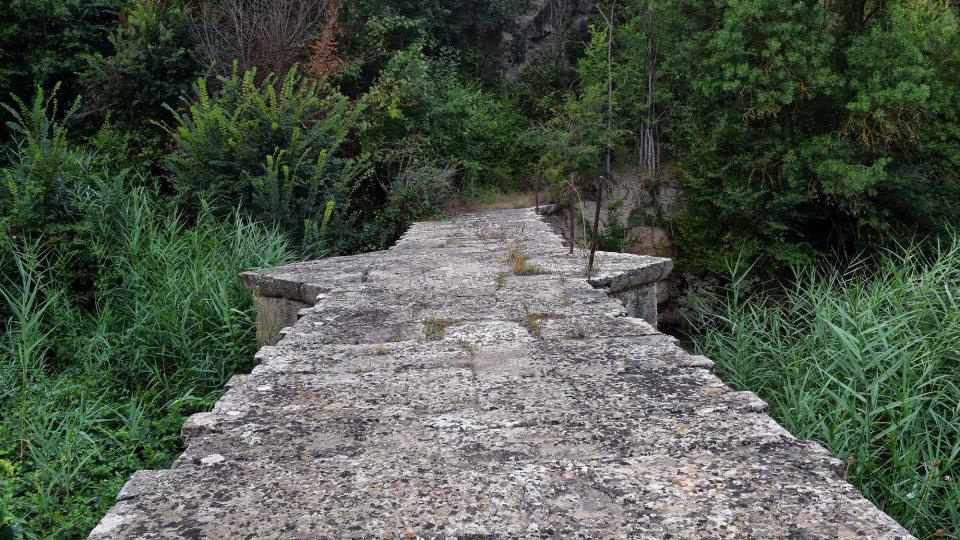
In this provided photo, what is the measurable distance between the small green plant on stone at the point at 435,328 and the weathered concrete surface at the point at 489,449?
0.05 feet

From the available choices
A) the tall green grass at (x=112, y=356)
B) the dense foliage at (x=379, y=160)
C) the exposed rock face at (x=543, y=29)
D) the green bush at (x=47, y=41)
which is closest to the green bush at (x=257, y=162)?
the dense foliage at (x=379, y=160)

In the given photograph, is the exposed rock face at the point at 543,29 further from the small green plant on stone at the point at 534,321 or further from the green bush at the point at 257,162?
the small green plant on stone at the point at 534,321

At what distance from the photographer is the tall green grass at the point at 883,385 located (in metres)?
2.75

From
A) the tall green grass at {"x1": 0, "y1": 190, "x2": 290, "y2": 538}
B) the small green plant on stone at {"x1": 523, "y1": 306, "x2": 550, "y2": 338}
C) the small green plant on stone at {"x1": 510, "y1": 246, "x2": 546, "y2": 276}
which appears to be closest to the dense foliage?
the tall green grass at {"x1": 0, "y1": 190, "x2": 290, "y2": 538}

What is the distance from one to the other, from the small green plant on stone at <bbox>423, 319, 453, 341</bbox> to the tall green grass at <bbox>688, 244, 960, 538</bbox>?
5.23 feet

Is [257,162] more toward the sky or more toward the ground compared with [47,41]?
more toward the ground

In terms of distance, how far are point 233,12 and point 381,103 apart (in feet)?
6.78

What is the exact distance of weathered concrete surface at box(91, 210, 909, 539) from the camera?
5.14 ft

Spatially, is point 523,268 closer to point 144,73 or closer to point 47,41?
point 144,73

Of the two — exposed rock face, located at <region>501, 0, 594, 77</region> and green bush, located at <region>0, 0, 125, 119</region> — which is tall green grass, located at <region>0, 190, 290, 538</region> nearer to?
green bush, located at <region>0, 0, 125, 119</region>

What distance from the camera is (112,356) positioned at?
4.41 m

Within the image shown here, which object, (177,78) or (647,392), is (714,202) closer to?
(177,78)

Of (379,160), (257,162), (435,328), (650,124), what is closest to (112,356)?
(435,328)

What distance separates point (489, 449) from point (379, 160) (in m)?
7.90
